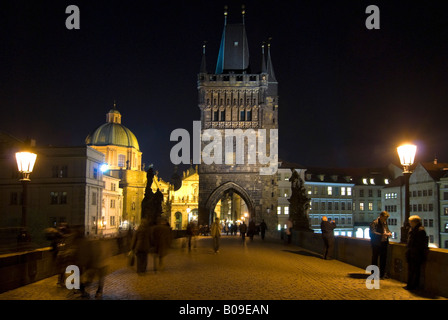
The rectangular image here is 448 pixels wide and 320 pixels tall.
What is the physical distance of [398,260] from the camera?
1145 cm

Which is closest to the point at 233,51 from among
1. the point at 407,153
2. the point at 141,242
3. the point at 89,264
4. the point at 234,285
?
the point at 407,153

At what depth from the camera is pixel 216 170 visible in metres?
51.0

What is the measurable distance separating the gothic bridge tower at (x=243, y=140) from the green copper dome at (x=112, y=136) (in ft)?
136

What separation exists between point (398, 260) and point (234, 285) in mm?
4004

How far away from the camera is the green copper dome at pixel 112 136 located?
90.1m

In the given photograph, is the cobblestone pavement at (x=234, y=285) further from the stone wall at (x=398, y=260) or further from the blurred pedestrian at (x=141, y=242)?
the blurred pedestrian at (x=141, y=242)

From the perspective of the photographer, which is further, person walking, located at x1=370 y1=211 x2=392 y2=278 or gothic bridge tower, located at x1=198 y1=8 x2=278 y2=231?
gothic bridge tower, located at x1=198 y1=8 x2=278 y2=231

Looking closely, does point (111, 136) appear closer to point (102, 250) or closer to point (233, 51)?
point (233, 51)

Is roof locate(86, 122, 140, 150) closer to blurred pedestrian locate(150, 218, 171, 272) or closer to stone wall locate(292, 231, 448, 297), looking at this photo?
stone wall locate(292, 231, 448, 297)

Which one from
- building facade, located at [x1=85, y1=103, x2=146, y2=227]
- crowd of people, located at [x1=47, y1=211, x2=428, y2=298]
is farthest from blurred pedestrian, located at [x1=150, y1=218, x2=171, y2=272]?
building facade, located at [x1=85, y1=103, x2=146, y2=227]

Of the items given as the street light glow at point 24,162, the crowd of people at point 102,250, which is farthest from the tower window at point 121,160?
the crowd of people at point 102,250

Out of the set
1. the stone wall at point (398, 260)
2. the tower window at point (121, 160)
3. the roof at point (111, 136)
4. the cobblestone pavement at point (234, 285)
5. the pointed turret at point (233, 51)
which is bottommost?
the cobblestone pavement at point (234, 285)

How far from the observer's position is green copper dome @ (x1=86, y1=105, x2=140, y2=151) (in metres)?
90.1

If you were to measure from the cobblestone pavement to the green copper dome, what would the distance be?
77.5 m
